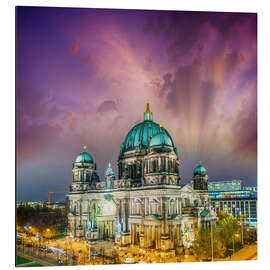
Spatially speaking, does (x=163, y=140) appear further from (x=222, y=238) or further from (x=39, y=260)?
(x=39, y=260)

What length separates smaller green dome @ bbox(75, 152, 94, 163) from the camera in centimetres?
2333

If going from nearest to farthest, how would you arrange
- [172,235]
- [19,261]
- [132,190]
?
[19,261] → [172,235] → [132,190]

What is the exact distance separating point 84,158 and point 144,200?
5065 millimetres

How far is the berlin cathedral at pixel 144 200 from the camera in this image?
21969mm

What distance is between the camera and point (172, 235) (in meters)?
21.5

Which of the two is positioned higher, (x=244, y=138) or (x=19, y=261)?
(x=244, y=138)

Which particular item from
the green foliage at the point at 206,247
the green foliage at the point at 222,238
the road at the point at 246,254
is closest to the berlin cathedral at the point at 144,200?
the green foliage at the point at 206,247

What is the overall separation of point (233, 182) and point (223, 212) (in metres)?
2.77

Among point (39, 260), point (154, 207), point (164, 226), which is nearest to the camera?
point (39, 260)

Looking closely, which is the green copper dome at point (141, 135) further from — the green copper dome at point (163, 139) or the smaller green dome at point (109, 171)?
the smaller green dome at point (109, 171)

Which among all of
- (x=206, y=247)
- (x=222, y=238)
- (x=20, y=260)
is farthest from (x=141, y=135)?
(x=20, y=260)

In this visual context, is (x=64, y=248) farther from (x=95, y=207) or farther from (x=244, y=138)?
(x=244, y=138)

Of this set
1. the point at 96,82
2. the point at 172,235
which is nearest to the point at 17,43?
the point at 96,82

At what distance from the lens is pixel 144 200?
23172 mm
